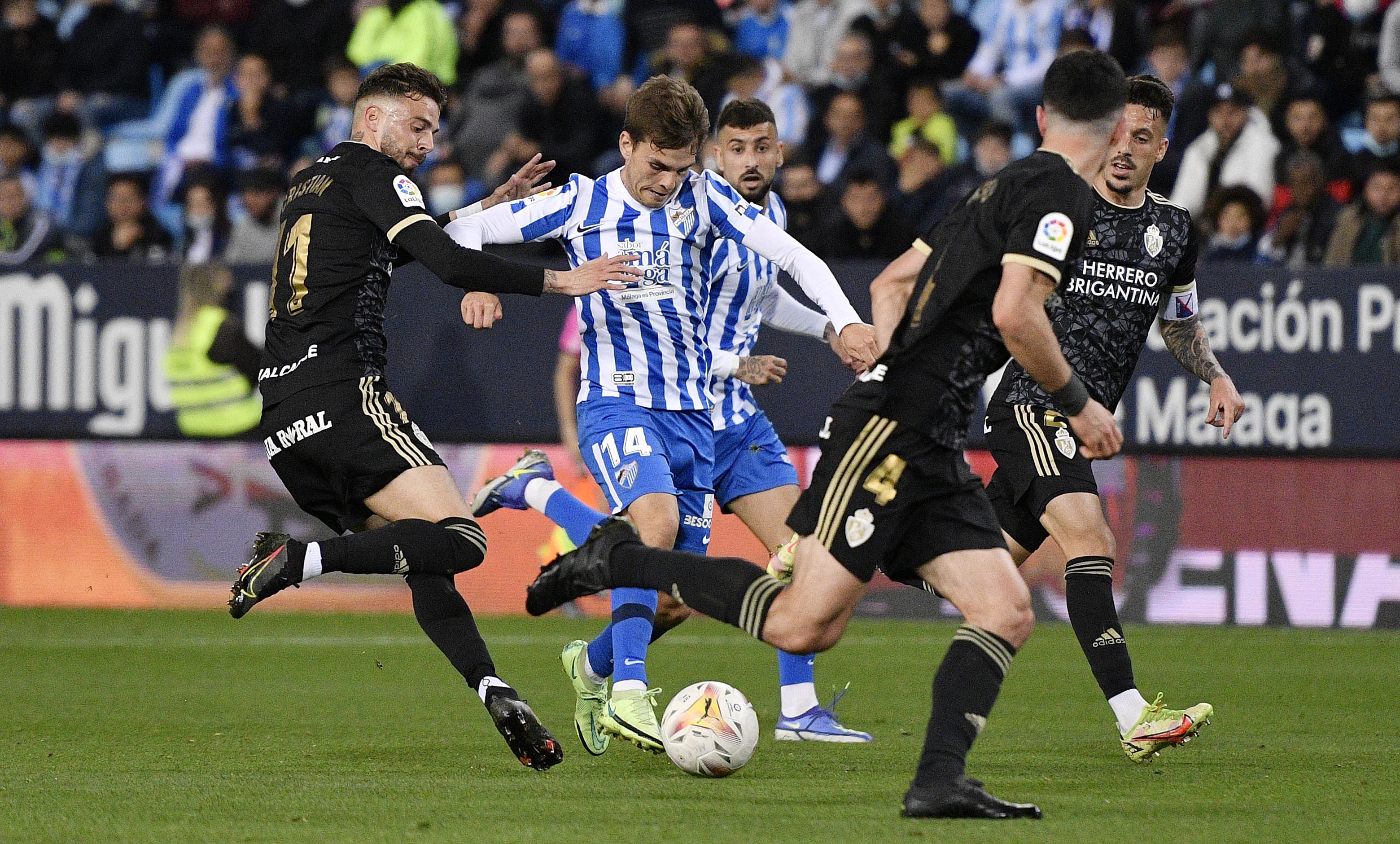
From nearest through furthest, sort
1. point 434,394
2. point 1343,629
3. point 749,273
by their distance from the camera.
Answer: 1. point 749,273
2. point 1343,629
3. point 434,394

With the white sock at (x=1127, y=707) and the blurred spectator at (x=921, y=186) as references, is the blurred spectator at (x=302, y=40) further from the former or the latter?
the white sock at (x=1127, y=707)

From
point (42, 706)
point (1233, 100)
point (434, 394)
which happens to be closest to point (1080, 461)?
point (42, 706)

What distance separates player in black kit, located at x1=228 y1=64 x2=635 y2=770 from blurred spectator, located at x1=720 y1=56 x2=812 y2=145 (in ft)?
24.3

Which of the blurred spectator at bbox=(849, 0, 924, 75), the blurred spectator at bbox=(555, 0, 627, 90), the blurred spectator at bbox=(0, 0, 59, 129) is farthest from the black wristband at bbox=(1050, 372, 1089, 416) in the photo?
the blurred spectator at bbox=(0, 0, 59, 129)

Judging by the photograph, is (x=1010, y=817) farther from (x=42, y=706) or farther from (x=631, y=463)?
(x=42, y=706)

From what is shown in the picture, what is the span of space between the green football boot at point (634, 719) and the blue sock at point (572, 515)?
0.37 metres

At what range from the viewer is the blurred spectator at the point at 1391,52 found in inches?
494

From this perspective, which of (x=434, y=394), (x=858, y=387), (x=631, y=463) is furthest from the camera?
(x=434, y=394)

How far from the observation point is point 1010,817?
15.0 ft

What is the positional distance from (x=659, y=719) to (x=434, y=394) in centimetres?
493

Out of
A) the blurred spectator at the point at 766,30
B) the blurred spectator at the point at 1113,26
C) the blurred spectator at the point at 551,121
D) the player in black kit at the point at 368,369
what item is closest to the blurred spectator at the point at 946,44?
the blurred spectator at the point at 1113,26

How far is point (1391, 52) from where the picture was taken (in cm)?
1259

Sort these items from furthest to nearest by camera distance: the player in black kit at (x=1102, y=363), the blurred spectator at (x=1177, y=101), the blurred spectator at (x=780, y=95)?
the blurred spectator at (x=780, y=95)
the blurred spectator at (x=1177, y=101)
the player in black kit at (x=1102, y=363)

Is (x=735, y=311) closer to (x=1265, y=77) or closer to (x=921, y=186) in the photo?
(x=921, y=186)
